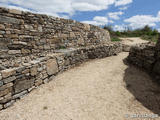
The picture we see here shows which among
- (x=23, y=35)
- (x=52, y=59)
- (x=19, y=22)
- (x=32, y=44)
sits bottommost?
(x=52, y=59)

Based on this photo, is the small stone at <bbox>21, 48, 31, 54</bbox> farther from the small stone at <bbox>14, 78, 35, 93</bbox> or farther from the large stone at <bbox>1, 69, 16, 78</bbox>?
the large stone at <bbox>1, 69, 16, 78</bbox>

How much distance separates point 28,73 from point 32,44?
2061 mm

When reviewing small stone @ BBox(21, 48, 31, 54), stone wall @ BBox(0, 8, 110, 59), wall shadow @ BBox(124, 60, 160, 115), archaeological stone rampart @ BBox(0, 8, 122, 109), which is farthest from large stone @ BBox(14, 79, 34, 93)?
wall shadow @ BBox(124, 60, 160, 115)

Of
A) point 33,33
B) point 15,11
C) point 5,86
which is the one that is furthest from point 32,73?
point 15,11

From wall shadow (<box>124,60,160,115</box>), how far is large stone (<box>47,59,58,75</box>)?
9.92 ft

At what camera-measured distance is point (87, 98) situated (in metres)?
3.38

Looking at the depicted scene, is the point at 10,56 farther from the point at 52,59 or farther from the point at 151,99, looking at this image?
the point at 151,99

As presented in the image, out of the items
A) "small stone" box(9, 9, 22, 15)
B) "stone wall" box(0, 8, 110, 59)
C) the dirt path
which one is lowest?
the dirt path

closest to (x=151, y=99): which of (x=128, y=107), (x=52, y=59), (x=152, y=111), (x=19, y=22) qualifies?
(x=152, y=111)

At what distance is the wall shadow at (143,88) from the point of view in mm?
3188

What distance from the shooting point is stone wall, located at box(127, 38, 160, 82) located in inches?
184

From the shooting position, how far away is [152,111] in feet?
9.57

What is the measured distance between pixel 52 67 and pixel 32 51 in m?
1.43

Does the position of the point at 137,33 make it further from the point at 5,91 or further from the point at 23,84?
the point at 5,91
